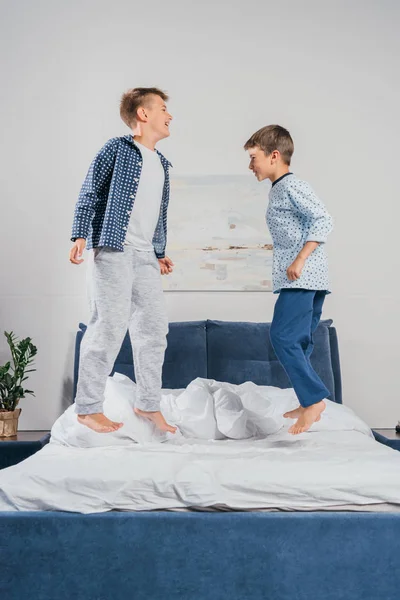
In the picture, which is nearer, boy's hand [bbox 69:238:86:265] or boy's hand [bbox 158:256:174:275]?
boy's hand [bbox 69:238:86:265]

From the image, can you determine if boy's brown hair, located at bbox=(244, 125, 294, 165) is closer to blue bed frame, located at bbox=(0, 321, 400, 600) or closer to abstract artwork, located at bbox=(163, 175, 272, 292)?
abstract artwork, located at bbox=(163, 175, 272, 292)

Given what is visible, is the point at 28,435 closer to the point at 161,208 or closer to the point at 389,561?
the point at 161,208

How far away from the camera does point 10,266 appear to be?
12.8 ft

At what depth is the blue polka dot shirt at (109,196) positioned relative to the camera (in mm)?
2531

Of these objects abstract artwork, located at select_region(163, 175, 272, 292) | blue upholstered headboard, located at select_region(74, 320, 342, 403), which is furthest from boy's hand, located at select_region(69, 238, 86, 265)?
abstract artwork, located at select_region(163, 175, 272, 292)

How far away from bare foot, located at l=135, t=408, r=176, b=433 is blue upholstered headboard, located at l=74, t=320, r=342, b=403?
0.79 m

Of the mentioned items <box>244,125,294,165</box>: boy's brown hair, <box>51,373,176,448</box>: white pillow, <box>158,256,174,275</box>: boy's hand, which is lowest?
<box>51,373,176,448</box>: white pillow

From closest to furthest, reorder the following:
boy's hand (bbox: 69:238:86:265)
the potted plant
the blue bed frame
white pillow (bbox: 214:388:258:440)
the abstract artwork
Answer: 1. the blue bed frame
2. boy's hand (bbox: 69:238:86:265)
3. white pillow (bbox: 214:388:258:440)
4. the potted plant
5. the abstract artwork

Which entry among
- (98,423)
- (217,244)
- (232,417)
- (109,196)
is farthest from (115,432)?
(217,244)

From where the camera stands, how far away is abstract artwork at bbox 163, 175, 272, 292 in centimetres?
385

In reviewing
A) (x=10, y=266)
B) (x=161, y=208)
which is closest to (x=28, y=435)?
(x=10, y=266)

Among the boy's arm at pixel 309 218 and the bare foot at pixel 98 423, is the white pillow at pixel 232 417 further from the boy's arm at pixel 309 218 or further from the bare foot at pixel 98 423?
the boy's arm at pixel 309 218

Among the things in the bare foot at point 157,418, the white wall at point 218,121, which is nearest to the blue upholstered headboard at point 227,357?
the white wall at point 218,121

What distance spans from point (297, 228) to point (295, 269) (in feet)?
0.67
